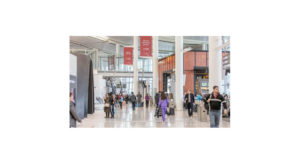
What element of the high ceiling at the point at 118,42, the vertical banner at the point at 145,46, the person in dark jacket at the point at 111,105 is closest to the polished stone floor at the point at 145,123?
the person in dark jacket at the point at 111,105

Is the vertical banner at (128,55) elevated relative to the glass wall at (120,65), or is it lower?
lower

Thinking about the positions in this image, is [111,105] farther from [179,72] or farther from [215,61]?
[179,72]

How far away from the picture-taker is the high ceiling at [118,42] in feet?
122

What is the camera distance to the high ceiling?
3728cm

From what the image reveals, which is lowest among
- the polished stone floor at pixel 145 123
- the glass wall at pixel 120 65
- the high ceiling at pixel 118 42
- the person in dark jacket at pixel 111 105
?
the polished stone floor at pixel 145 123

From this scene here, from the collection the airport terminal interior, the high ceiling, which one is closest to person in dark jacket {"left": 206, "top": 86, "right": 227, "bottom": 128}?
the airport terminal interior

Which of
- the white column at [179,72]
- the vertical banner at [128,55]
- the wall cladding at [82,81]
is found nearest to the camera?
the wall cladding at [82,81]

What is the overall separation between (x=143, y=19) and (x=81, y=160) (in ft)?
8.96

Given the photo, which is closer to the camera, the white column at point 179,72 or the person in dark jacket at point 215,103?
the person in dark jacket at point 215,103

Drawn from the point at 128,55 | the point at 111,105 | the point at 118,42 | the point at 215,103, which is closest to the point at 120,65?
the point at 118,42

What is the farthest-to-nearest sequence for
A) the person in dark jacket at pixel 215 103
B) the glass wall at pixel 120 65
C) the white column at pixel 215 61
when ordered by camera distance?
1. the glass wall at pixel 120 65
2. the white column at pixel 215 61
3. the person in dark jacket at pixel 215 103

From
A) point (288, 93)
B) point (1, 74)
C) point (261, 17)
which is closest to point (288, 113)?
point (288, 93)

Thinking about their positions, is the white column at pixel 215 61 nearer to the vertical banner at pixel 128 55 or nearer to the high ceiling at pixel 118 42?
the vertical banner at pixel 128 55

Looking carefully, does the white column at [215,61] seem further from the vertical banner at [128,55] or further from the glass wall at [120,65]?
the glass wall at [120,65]
